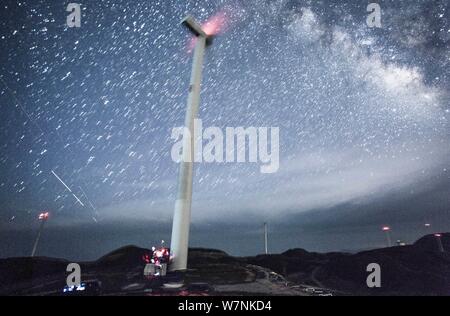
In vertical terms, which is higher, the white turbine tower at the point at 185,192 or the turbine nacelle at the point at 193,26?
the turbine nacelle at the point at 193,26

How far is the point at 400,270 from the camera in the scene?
291 feet

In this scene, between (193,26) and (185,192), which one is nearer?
(185,192)

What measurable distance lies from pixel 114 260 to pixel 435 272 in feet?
311

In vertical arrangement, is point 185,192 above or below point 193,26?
below

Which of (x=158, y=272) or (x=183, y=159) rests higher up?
(x=183, y=159)

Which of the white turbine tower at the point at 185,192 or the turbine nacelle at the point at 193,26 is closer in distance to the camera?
the white turbine tower at the point at 185,192

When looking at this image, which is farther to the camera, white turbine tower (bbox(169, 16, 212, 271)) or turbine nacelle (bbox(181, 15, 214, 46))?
turbine nacelle (bbox(181, 15, 214, 46))

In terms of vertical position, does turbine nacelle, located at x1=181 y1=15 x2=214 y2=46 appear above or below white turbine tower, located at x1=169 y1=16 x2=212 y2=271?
above
